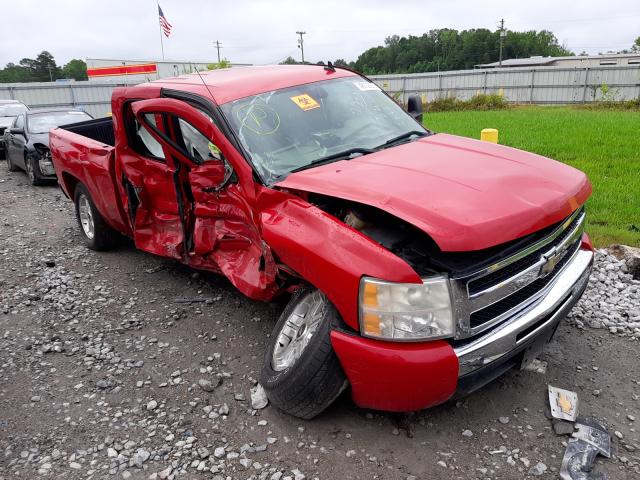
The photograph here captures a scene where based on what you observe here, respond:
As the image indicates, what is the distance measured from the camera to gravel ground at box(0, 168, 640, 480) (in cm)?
262

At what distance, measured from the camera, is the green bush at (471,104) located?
22.8m

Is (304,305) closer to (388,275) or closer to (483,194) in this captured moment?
(388,275)

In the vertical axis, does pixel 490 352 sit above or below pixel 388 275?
below

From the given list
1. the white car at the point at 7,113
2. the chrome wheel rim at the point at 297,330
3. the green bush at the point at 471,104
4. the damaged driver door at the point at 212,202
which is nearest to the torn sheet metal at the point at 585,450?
the chrome wheel rim at the point at 297,330

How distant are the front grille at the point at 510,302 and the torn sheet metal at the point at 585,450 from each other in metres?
0.76

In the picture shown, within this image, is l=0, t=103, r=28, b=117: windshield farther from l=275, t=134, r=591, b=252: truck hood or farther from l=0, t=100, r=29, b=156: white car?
l=275, t=134, r=591, b=252: truck hood

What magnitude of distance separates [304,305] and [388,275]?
0.86m

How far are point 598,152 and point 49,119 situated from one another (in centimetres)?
1112

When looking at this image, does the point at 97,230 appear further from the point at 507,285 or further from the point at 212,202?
the point at 507,285

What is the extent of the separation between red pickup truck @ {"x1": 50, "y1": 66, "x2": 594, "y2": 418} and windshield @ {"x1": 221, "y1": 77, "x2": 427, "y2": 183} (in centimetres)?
1

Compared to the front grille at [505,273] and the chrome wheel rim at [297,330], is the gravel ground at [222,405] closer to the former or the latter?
the chrome wheel rim at [297,330]

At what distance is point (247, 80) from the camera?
3844 millimetres

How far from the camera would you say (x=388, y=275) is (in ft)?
7.52

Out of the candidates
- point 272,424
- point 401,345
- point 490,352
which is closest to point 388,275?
point 401,345
